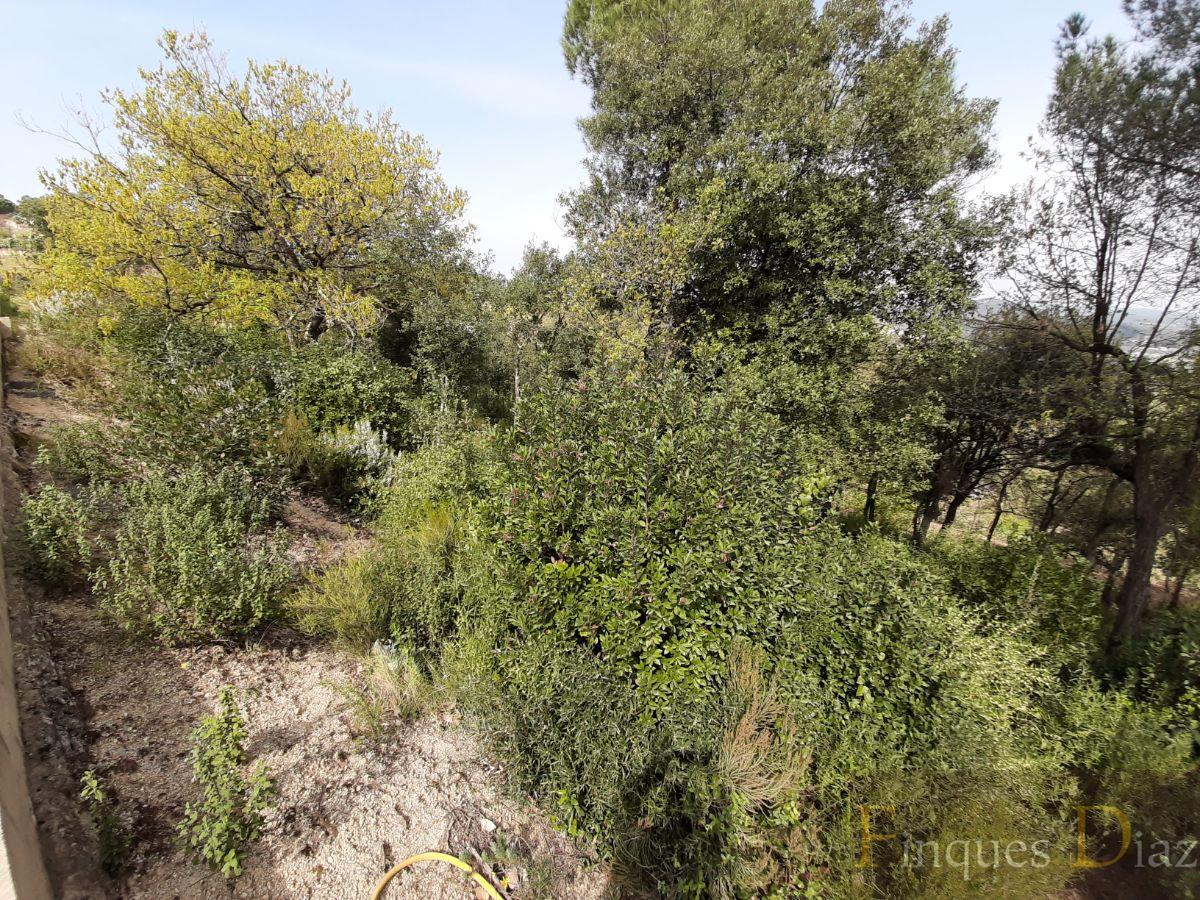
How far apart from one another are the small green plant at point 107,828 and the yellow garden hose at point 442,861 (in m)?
1.14

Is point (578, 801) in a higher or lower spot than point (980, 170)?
lower

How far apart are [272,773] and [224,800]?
0.41 m

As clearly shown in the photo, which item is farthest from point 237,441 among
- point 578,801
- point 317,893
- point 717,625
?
point 717,625

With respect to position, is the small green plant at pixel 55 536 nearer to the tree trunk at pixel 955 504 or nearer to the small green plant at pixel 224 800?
the small green plant at pixel 224 800

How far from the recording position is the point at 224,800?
2383 millimetres

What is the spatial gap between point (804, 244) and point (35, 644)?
1005cm

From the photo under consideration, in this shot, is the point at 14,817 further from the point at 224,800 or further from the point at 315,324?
the point at 315,324

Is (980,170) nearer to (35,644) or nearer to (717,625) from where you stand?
(717,625)

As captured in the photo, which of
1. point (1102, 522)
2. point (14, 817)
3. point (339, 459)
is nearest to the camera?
point (14, 817)

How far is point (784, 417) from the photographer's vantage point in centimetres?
825

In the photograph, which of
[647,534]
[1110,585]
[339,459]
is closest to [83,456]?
[339,459]

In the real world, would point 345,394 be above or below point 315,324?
below

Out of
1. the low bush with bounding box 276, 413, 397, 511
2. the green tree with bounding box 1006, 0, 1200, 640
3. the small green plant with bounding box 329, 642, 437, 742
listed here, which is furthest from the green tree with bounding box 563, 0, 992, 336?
the small green plant with bounding box 329, 642, 437, 742

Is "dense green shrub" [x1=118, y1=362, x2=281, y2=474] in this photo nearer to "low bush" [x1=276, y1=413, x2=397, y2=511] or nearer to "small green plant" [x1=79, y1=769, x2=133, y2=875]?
"low bush" [x1=276, y1=413, x2=397, y2=511]
